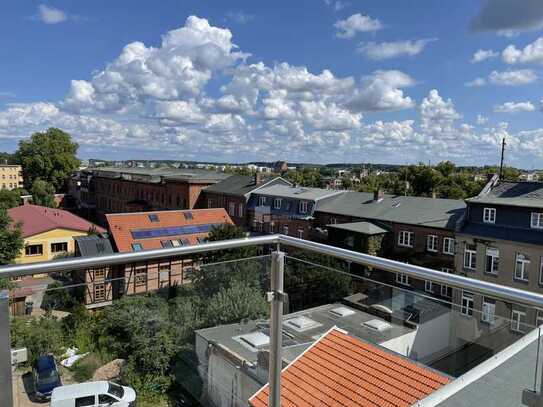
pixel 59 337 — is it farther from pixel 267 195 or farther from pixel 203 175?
pixel 203 175

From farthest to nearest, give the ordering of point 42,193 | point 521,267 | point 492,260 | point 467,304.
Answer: point 42,193
point 492,260
point 521,267
point 467,304

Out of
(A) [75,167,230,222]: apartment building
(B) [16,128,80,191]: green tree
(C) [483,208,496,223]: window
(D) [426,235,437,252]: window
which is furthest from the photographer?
(B) [16,128,80,191]: green tree

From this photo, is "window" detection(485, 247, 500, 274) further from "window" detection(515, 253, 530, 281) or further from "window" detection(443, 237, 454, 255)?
"window" detection(443, 237, 454, 255)

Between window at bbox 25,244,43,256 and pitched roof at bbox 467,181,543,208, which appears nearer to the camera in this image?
pitched roof at bbox 467,181,543,208

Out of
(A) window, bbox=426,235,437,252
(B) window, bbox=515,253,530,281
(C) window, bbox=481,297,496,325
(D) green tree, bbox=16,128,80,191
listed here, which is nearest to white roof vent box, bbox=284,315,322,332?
(C) window, bbox=481,297,496,325

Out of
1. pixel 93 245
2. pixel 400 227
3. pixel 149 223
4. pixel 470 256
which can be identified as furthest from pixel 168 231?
pixel 470 256

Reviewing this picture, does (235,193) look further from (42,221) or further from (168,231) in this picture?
(42,221)
